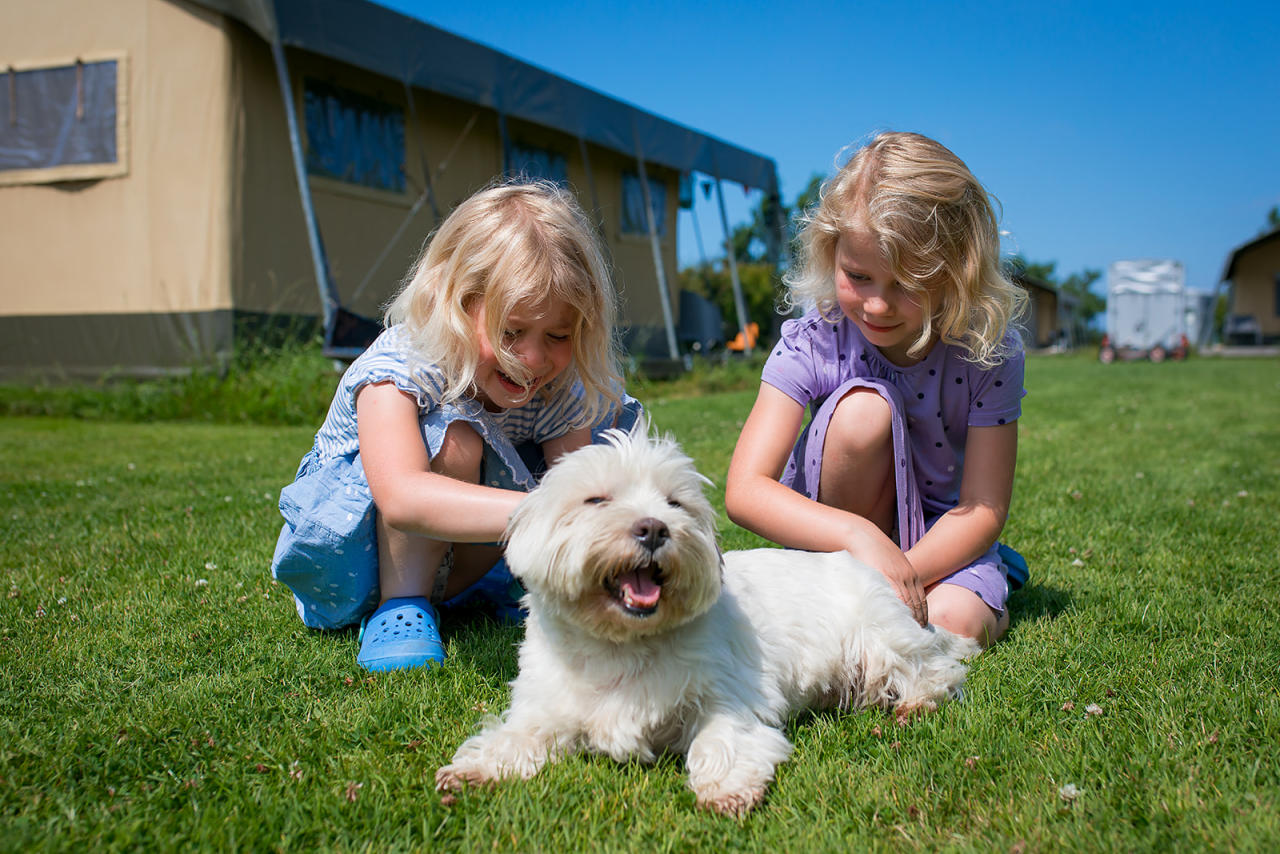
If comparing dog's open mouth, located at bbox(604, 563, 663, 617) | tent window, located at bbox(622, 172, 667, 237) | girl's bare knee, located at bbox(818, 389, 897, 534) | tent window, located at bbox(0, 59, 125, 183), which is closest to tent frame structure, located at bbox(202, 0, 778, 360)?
tent window, located at bbox(622, 172, 667, 237)

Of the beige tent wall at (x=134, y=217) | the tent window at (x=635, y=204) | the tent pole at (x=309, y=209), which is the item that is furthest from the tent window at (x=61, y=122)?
the tent window at (x=635, y=204)

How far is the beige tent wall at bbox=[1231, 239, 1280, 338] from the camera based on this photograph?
3603cm

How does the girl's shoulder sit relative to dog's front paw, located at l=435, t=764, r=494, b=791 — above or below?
above

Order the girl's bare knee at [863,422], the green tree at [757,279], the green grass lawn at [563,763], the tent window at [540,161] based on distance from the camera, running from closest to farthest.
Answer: the green grass lawn at [563,763], the girl's bare knee at [863,422], the tent window at [540,161], the green tree at [757,279]

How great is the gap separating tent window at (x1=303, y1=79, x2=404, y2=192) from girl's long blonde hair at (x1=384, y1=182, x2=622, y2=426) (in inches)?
329

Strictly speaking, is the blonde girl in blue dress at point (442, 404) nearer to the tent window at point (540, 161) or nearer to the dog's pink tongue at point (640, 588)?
the dog's pink tongue at point (640, 588)

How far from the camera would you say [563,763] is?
211cm

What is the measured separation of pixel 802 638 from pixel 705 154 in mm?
14810

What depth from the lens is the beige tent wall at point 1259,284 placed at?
36.0 meters

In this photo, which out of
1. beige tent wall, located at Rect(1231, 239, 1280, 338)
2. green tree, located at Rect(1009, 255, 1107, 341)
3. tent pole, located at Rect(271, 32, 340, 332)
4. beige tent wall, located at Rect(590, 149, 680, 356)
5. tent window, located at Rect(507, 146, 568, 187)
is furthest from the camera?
green tree, located at Rect(1009, 255, 1107, 341)

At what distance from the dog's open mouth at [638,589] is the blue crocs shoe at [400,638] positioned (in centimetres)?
97

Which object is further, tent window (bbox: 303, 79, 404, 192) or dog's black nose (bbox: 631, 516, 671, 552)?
tent window (bbox: 303, 79, 404, 192)

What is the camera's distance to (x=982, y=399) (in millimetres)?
3158

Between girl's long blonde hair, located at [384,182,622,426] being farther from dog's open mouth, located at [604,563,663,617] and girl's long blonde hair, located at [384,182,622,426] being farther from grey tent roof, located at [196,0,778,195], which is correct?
grey tent roof, located at [196,0,778,195]
